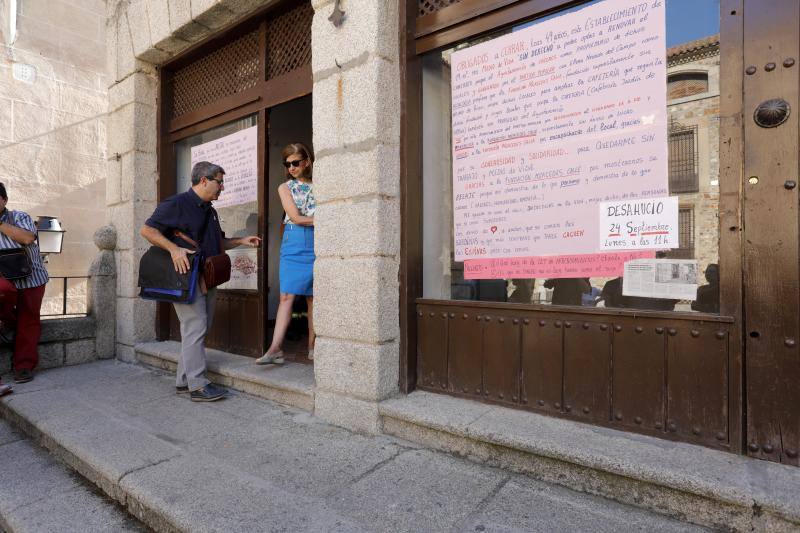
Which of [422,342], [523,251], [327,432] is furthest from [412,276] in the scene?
[327,432]

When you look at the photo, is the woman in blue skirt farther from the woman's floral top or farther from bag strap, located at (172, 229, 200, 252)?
bag strap, located at (172, 229, 200, 252)

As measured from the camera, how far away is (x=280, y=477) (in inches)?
86.0

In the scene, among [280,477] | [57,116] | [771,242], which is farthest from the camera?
[57,116]

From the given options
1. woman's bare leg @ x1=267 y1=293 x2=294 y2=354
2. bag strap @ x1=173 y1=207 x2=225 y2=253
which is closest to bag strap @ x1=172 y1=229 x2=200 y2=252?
bag strap @ x1=173 y1=207 x2=225 y2=253

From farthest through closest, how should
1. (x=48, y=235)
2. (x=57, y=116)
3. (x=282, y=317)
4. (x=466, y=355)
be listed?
(x=57, y=116), (x=48, y=235), (x=282, y=317), (x=466, y=355)

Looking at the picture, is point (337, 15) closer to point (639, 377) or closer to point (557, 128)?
point (557, 128)

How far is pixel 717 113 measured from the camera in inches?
81.1

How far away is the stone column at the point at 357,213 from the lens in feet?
9.05

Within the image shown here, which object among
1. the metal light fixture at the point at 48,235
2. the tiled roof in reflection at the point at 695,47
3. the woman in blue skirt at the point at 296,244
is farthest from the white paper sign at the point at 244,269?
the tiled roof in reflection at the point at 695,47

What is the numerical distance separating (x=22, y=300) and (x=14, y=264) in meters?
0.43

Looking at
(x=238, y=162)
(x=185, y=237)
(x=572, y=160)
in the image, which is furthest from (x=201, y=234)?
(x=572, y=160)

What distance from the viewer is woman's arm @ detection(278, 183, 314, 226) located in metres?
3.55

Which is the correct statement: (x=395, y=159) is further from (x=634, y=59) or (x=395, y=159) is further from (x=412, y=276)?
(x=634, y=59)

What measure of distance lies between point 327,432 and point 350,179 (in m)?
1.61
